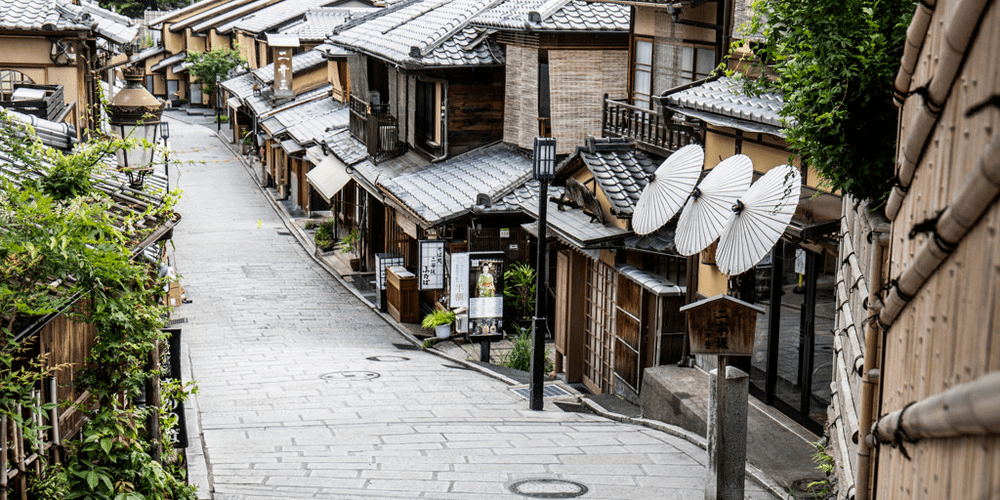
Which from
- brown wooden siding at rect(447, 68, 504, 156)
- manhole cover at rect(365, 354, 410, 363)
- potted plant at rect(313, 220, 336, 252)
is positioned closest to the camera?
manhole cover at rect(365, 354, 410, 363)

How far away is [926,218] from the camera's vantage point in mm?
4867

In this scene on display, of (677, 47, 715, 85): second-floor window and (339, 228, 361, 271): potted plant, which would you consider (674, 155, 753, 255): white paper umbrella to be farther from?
(339, 228, 361, 271): potted plant

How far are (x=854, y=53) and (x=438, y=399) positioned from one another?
11.2 m

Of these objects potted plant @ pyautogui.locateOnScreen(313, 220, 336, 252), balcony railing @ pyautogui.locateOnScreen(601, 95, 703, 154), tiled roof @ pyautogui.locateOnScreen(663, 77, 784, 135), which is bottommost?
potted plant @ pyautogui.locateOnScreen(313, 220, 336, 252)

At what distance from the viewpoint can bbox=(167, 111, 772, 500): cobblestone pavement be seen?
12.5m

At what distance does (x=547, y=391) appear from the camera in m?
19.6

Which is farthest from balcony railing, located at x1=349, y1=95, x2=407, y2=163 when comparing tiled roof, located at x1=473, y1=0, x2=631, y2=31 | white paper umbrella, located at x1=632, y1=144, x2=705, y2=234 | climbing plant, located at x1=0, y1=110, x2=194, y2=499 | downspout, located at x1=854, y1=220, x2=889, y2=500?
downspout, located at x1=854, y1=220, x2=889, y2=500

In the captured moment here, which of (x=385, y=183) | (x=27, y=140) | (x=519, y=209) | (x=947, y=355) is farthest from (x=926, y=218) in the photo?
(x=385, y=183)

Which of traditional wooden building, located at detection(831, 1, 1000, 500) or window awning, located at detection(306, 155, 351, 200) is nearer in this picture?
traditional wooden building, located at detection(831, 1, 1000, 500)

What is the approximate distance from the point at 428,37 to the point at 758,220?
15984 mm

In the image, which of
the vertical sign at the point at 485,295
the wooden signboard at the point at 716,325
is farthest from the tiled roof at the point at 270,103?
the wooden signboard at the point at 716,325

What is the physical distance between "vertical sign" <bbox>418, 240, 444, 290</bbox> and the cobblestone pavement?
1.63 m

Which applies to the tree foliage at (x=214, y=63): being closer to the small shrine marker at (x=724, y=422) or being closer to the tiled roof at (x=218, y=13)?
the tiled roof at (x=218, y=13)

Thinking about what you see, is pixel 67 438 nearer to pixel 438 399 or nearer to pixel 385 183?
pixel 438 399
